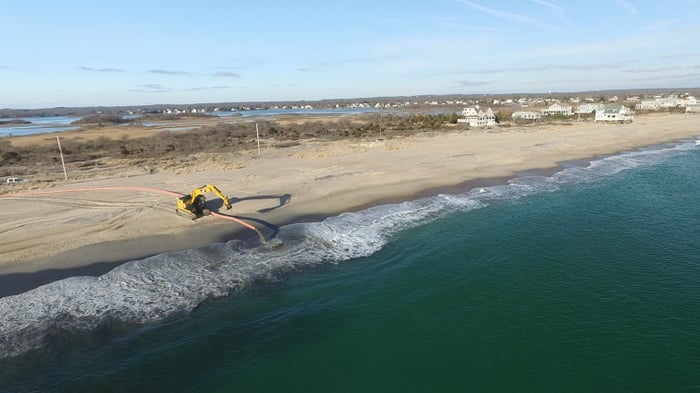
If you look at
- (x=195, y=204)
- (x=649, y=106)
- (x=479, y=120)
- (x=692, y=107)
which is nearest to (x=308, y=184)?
(x=195, y=204)

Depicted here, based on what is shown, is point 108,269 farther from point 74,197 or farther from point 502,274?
point 502,274

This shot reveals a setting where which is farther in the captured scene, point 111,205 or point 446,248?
point 111,205

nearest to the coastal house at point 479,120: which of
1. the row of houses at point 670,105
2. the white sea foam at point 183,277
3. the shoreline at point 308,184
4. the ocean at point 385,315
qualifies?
the shoreline at point 308,184

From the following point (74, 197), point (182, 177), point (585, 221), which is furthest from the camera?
point (182, 177)

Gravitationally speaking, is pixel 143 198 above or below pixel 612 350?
above

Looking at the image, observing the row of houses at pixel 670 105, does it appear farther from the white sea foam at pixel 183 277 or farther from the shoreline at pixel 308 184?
the white sea foam at pixel 183 277

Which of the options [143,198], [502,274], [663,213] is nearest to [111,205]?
[143,198]

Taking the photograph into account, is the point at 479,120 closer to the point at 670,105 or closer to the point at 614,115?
the point at 614,115
